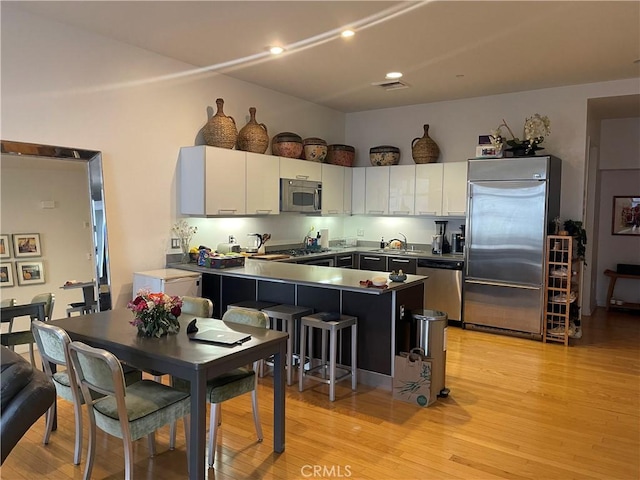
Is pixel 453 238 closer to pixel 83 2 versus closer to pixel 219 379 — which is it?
pixel 219 379

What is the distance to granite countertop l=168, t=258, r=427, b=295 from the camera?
3.82 metres

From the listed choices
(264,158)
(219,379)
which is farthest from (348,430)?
(264,158)

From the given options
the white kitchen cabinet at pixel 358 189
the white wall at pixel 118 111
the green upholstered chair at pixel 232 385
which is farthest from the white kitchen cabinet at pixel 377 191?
the green upholstered chair at pixel 232 385

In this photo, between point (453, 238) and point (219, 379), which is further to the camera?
point (453, 238)

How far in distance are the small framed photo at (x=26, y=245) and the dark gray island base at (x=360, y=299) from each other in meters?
1.53

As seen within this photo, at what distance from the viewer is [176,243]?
202 inches

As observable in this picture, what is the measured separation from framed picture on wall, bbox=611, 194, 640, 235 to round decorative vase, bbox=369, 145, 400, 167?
345 centimetres

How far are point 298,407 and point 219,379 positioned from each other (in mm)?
956

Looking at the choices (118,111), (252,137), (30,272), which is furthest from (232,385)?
(252,137)

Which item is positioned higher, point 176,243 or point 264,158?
point 264,158

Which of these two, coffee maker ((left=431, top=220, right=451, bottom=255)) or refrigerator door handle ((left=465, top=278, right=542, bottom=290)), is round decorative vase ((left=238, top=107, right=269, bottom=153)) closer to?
coffee maker ((left=431, top=220, right=451, bottom=255))

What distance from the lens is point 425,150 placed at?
651 cm

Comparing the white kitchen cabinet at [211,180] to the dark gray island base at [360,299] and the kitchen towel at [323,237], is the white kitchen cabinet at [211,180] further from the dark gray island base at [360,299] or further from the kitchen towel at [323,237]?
the kitchen towel at [323,237]

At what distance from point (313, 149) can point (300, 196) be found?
0.76 m
